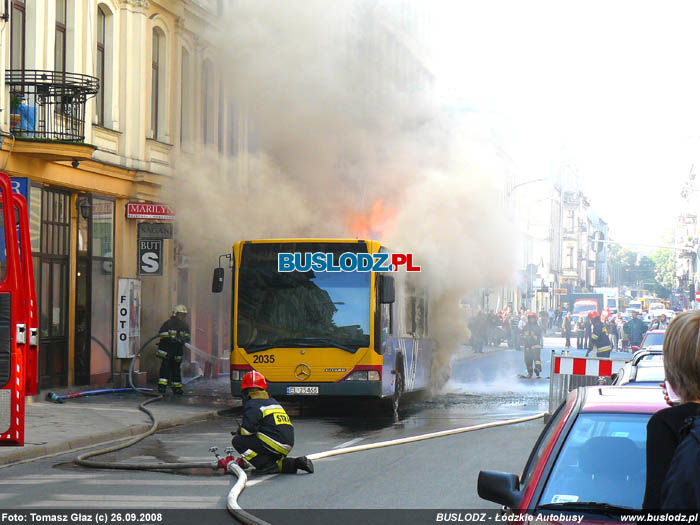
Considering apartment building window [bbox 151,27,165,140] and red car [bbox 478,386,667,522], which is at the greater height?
apartment building window [bbox 151,27,165,140]

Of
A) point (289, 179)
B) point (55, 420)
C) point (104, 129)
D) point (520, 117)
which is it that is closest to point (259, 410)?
point (55, 420)

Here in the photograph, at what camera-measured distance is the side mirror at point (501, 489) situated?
4.87 meters

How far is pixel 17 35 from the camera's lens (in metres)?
19.5

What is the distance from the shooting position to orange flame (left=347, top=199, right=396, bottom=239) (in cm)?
2397

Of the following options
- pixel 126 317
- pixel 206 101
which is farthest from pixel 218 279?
pixel 206 101

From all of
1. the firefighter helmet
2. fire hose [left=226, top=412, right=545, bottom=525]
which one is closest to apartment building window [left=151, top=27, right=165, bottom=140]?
fire hose [left=226, top=412, right=545, bottom=525]

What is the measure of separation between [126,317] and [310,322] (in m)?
6.32

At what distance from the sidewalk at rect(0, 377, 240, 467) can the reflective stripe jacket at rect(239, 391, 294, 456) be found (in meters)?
2.74

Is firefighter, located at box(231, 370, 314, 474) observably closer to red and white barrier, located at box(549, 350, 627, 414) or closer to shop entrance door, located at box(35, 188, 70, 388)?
red and white barrier, located at box(549, 350, 627, 414)

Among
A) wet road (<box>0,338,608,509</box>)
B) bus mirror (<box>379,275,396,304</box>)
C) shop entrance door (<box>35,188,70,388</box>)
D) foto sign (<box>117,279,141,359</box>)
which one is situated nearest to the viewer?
wet road (<box>0,338,608,509</box>)

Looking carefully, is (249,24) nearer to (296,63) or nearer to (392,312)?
(296,63)

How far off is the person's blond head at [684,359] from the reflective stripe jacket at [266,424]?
7696mm

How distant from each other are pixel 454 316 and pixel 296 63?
665 cm

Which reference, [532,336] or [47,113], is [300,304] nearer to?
[47,113]
